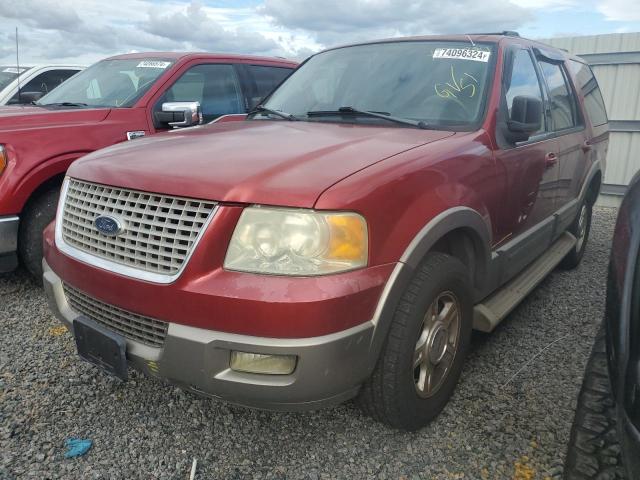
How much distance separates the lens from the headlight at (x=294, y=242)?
1.75m

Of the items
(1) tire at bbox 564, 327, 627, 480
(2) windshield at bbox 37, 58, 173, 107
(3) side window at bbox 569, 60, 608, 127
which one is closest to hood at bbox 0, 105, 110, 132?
(2) windshield at bbox 37, 58, 173, 107

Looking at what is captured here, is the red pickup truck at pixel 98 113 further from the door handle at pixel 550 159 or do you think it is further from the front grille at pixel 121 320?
the door handle at pixel 550 159

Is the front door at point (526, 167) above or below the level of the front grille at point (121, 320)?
above

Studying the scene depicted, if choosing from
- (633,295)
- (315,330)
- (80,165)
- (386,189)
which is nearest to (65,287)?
(80,165)

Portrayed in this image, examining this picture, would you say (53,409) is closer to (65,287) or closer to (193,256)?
(65,287)

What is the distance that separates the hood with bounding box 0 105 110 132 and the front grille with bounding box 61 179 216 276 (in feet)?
6.39

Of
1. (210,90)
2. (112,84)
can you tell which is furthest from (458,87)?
(112,84)

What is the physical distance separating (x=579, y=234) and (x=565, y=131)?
126 centimetres

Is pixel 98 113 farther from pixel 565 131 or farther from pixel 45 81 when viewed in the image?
pixel 45 81

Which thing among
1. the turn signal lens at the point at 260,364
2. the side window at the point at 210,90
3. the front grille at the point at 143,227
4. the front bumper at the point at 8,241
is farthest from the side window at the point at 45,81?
the turn signal lens at the point at 260,364

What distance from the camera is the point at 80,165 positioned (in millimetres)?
2328

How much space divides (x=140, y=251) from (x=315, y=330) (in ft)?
2.39

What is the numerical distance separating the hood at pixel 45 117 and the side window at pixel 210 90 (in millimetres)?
527

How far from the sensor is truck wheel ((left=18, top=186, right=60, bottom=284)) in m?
3.61
